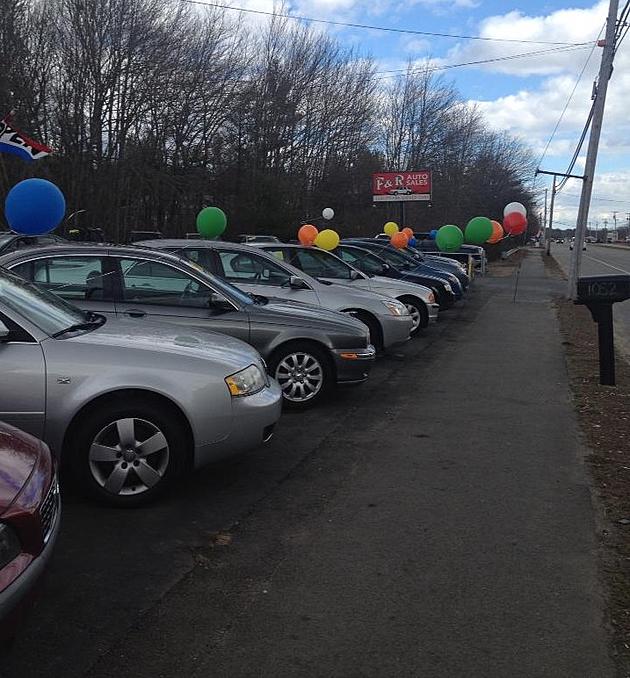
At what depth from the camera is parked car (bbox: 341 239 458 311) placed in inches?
624

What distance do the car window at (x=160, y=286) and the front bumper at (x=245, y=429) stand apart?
2.11m

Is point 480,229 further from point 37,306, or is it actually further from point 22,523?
point 22,523

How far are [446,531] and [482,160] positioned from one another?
6248 cm

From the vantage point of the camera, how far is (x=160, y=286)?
682cm

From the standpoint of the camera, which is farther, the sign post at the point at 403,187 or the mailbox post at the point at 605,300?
the sign post at the point at 403,187

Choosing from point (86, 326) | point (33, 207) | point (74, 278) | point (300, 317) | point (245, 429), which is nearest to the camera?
point (245, 429)

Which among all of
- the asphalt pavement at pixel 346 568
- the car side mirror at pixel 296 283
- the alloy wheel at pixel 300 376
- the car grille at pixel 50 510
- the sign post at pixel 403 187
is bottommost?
the asphalt pavement at pixel 346 568

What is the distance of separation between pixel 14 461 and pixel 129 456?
1664 mm

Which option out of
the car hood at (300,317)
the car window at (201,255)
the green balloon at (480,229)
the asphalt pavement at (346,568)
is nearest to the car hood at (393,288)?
the car window at (201,255)

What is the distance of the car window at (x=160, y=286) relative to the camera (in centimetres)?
668

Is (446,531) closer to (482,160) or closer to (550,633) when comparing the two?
(550,633)

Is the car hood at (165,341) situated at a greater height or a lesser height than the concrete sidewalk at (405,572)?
greater

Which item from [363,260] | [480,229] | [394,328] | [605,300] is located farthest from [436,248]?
[605,300]

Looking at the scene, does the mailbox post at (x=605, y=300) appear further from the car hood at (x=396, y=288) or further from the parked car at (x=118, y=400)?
the parked car at (x=118, y=400)
